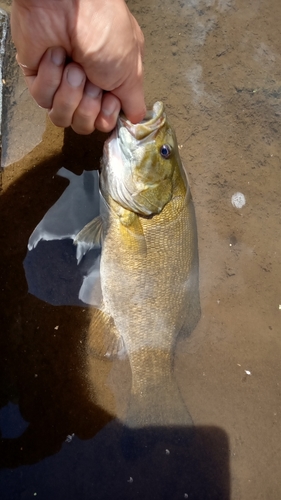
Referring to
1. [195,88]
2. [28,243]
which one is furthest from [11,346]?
[195,88]

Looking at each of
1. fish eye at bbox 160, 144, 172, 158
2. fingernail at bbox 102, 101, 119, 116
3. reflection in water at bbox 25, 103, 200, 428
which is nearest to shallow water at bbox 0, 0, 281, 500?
reflection in water at bbox 25, 103, 200, 428

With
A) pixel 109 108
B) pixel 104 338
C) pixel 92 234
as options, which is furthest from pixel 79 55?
pixel 104 338

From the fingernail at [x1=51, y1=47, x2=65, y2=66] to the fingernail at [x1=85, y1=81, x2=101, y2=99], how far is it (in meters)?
0.18

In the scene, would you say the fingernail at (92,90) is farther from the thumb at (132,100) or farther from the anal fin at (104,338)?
the anal fin at (104,338)

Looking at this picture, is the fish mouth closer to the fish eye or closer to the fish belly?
the fish eye

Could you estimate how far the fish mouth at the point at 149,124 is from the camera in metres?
2.08

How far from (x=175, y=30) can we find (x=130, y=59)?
1572mm

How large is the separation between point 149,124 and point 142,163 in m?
0.21

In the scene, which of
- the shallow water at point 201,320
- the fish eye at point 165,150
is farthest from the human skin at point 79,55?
the shallow water at point 201,320

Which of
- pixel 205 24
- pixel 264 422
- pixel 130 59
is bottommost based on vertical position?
pixel 264 422

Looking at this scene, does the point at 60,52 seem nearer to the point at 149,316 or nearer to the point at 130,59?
the point at 130,59

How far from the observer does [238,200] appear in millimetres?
2922

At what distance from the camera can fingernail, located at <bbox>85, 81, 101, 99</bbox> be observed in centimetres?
169

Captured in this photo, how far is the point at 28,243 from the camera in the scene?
267cm
